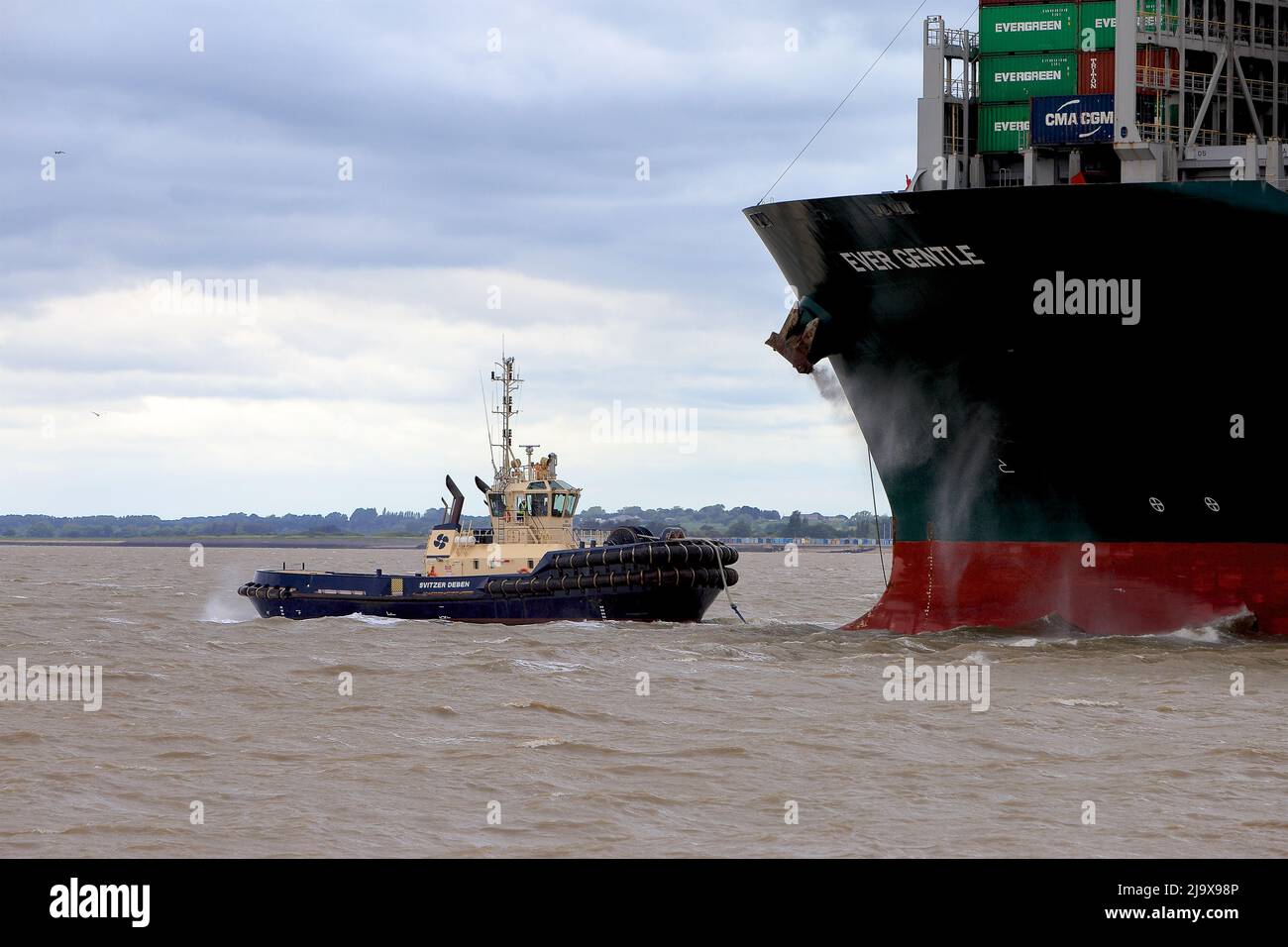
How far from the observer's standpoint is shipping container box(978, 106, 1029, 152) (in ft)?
95.5

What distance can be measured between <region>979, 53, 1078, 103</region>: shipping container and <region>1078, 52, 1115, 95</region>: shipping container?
253 mm

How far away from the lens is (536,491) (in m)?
39.0

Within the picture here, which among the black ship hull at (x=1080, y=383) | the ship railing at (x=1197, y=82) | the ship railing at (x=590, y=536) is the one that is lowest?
the ship railing at (x=590, y=536)

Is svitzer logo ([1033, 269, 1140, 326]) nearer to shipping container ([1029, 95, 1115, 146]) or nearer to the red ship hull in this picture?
shipping container ([1029, 95, 1115, 146])

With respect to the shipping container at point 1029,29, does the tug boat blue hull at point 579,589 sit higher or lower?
lower

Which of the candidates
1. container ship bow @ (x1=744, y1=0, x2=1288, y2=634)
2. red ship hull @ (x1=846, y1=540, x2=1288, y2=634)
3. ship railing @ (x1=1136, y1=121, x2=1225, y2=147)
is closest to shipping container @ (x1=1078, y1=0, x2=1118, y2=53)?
container ship bow @ (x1=744, y1=0, x2=1288, y2=634)

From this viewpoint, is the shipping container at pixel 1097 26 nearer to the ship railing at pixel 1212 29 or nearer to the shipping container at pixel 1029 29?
the shipping container at pixel 1029 29

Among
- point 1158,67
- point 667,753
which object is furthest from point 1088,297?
point 667,753

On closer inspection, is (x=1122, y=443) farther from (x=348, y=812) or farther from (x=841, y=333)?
(x=348, y=812)

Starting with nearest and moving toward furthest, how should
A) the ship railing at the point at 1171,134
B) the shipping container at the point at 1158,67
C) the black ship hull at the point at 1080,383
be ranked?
the black ship hull at the point at 1080,383
the ship railing at the point at 1171,134
the shipping container at the point at 1158,67

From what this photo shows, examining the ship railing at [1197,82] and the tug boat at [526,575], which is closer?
the ship railing at [1197,82]

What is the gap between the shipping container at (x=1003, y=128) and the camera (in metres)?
29.1

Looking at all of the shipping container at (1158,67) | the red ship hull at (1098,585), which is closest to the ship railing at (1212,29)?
the shipping container at (1158,67)

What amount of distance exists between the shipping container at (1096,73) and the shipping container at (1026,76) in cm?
25
